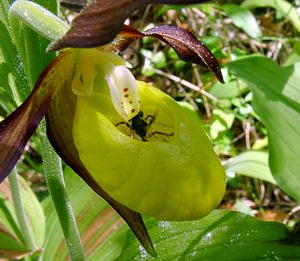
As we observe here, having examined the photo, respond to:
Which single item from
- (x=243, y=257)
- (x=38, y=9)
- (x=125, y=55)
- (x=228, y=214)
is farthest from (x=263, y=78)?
(x=125, y=55)

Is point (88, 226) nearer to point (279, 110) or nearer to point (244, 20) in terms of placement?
point (279, 110)

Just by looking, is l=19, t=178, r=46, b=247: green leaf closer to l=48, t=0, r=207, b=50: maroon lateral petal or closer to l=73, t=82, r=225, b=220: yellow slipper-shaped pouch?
l=73, t=82, r=225, b=220: yellow slipper-shaped pouch

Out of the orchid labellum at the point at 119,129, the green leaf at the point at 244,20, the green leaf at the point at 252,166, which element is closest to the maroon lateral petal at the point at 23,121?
the orchid labellum at the point at 119,129

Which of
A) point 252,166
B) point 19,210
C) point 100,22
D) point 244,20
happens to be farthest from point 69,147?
point 244,20

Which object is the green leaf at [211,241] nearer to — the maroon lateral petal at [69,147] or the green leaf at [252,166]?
the maroon lateral petal at [69,147]

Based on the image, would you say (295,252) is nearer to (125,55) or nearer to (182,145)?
(182,145)

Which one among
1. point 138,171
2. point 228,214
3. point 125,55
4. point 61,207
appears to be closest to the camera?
point 138,171

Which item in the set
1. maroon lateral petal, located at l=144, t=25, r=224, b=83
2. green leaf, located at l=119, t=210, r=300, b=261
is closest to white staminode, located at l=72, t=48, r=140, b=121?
maroon lateral petal, located at l=144, t=25, r=224, b=83
